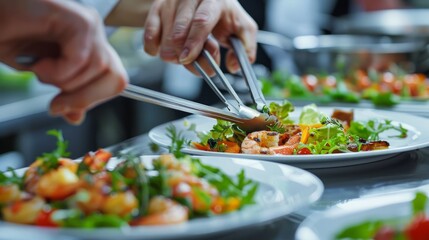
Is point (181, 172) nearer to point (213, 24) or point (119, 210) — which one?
point (119, 210)

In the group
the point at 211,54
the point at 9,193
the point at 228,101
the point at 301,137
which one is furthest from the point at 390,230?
the point at 211,54

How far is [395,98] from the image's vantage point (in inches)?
81.3

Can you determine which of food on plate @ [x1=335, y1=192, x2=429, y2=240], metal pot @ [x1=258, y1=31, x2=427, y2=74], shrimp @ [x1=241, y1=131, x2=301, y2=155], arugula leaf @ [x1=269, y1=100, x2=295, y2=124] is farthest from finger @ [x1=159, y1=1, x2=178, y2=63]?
metal pot @ [x1=258, y1=31, x2=427, y2=74]

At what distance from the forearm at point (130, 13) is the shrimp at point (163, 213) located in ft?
3.63

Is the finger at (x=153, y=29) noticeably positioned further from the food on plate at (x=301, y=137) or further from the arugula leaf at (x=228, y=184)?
the arugula leaf at (x=228, y=184)

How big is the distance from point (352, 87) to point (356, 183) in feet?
4.31

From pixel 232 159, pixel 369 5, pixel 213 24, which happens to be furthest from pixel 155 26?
pixel 369 5

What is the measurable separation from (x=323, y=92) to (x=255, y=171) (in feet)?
4.05

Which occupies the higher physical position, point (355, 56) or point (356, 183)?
point (355, 56)

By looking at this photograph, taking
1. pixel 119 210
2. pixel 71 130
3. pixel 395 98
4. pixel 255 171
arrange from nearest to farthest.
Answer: pixel 119 210 → pixel 255 171 → pixel 395 98 → pixel 71 130

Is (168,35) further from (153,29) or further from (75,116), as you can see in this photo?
(75,116)

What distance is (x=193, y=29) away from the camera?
1.51 m

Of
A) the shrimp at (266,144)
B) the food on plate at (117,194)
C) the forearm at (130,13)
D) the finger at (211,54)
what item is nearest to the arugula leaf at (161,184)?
the food on plate at (117,194)

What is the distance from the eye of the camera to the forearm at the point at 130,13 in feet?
6.05
